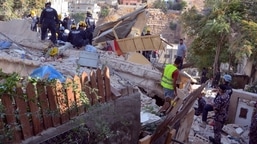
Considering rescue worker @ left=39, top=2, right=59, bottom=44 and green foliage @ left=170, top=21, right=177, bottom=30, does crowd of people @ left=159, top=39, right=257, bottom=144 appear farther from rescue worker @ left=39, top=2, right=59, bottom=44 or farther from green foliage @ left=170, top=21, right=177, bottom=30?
green foliage @ left=170, top=21, right=177, bottom=30

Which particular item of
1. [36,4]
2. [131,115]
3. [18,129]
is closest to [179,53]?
[131,115]

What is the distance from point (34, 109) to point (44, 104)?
14 cm

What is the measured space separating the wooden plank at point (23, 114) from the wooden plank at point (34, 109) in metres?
0.06

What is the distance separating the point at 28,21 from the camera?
1245 centimetres

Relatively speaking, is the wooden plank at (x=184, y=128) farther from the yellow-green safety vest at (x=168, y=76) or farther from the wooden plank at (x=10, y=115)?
the wooden plank at (x=10, y=115)

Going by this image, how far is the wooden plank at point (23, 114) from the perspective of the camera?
347 centimetres

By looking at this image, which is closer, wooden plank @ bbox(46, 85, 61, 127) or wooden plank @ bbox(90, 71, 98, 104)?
wooden plank @ bbox(46, 85, 61, 127)

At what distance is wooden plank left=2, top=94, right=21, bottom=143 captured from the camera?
337 cm

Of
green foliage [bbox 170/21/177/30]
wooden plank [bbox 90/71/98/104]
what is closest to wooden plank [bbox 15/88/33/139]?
wooden plank [bbox 90/71/98/104]

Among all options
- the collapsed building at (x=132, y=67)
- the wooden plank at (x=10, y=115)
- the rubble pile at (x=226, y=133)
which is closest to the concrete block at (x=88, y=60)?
the collapsed building at (x=132, y=67)

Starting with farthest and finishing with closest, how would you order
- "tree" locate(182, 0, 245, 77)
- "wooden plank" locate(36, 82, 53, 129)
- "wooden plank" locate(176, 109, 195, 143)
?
"tree" locate(182, 0, 245, 77) → "wooden plank" locate(176, 109, 195, 143) → "wooden plank" locate(36, 82, 53, 129)

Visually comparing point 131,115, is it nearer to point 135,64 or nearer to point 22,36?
point 135,64

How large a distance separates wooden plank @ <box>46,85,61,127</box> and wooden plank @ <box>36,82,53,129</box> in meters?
0.04

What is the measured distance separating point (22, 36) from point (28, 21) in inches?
39.8
